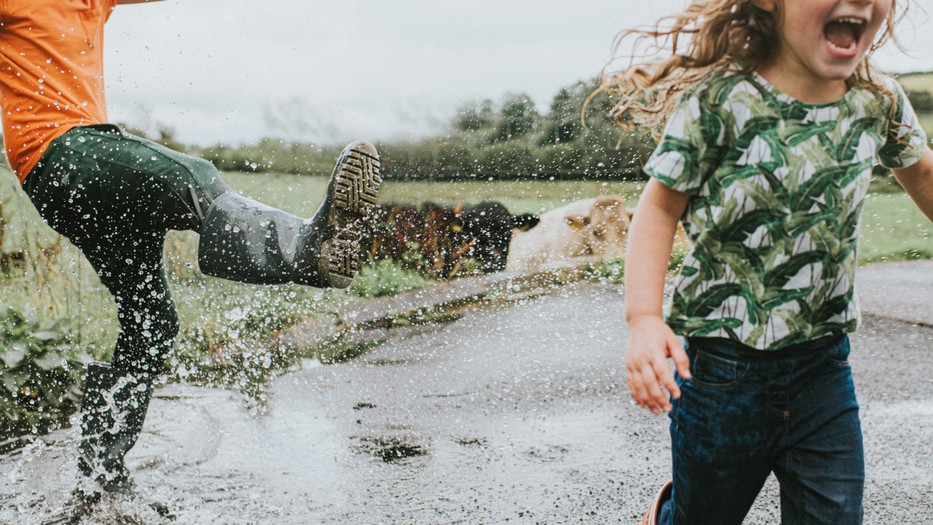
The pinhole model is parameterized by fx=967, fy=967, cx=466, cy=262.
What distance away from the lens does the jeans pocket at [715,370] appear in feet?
5.42

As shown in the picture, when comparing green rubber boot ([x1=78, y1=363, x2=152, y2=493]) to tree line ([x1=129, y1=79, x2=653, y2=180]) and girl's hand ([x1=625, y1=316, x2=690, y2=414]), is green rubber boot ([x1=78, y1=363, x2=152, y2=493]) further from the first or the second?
tree line ([x1=129, y1=79, x2=653, y2=180])

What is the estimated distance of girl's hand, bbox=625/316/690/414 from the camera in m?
1.57

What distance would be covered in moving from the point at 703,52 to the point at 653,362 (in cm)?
61

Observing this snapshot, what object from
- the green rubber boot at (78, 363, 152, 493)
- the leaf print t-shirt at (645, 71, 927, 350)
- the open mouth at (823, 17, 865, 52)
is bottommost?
the green rubber boot at (78, 363, 152, 493)

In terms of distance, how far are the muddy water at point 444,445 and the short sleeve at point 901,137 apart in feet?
3.97

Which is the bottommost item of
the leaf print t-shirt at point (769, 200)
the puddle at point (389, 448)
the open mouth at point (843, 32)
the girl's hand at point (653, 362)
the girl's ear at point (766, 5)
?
the puddle at point (389, 448)

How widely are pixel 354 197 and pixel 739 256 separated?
1113 millimetres

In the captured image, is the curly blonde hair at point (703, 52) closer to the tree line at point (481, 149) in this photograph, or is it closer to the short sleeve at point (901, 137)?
the short sleeve at point (901, 137)

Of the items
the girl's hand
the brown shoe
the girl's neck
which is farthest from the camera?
the brown shoe

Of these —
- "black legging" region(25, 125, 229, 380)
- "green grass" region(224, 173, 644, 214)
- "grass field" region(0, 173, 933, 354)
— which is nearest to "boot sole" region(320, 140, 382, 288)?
"black legging" region(25, 125, 229, 380)

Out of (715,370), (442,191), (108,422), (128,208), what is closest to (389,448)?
(108,422)

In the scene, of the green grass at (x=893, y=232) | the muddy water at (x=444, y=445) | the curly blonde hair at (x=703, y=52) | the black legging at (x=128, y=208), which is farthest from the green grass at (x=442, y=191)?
the curly blonde hair at (x=703, y=52)

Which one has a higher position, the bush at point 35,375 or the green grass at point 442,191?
the green grass at point 442,191

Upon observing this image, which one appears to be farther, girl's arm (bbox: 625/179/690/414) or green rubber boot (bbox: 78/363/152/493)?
green rubber boot (bbox: 78/363/152/493)
